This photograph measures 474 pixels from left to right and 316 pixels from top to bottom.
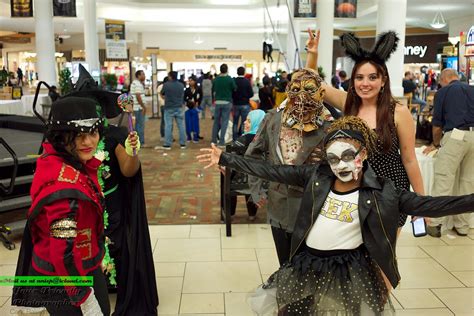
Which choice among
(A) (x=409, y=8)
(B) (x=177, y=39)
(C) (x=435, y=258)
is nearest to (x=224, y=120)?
(C) (x=435, y=258)

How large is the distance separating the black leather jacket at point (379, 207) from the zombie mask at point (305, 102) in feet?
1.06

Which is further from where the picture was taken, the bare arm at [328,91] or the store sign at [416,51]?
the store sign at [416,51]

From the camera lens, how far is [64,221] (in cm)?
174

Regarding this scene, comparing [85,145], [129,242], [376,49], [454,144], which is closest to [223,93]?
[454,144]

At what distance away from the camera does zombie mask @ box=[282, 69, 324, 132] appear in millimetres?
2387

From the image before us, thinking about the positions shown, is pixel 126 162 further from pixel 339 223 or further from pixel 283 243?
pixel 339 223

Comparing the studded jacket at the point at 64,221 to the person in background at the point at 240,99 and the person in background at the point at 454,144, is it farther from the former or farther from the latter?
the person in background at the point at 240,99

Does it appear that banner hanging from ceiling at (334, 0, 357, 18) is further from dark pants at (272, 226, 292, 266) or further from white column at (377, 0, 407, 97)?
dark pants at (272, 226, 292, 266)

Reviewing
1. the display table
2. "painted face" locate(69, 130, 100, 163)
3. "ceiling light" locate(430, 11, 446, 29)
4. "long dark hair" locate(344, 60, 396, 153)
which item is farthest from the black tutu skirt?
"ceiling light" locate(430, 11, 446, 29)

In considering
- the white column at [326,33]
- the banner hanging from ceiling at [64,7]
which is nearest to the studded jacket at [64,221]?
the white column at [326,33]

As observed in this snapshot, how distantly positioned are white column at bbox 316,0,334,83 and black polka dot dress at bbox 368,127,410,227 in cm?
969

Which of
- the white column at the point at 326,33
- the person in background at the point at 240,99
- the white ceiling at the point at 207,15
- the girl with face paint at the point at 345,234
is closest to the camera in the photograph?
the girl with face paint at the point at 345,234

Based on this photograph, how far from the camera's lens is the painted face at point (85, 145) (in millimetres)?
1930

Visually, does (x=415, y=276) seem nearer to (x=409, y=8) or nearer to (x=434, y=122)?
(x=434, y=122)
